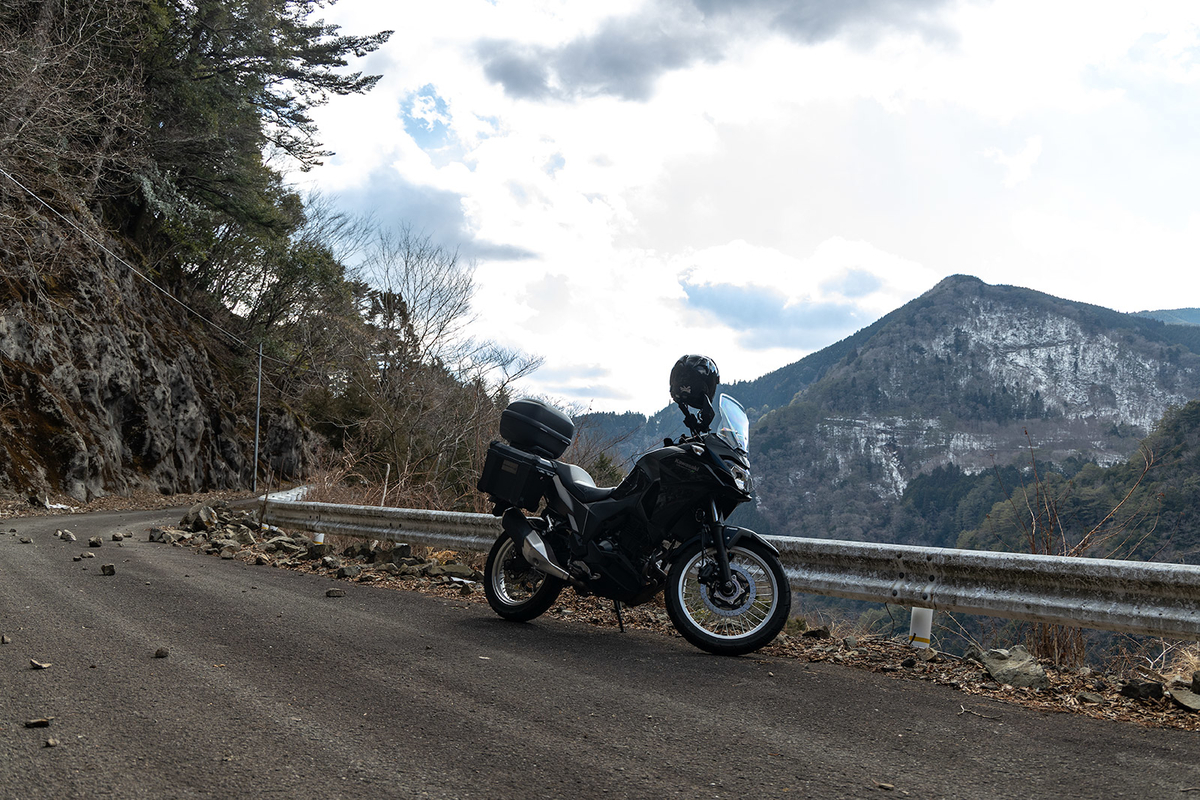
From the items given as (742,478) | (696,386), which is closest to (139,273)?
(696,386)

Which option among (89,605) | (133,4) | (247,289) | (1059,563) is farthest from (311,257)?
(1059,563)

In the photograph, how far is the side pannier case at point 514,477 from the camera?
19.7 feet

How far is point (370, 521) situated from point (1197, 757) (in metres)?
8.09

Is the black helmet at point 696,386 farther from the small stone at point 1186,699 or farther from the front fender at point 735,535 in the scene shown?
the small stone at point 1186,699

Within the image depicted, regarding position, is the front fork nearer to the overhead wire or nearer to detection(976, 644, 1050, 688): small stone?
detection(976, 644, 1050, 688): small stone

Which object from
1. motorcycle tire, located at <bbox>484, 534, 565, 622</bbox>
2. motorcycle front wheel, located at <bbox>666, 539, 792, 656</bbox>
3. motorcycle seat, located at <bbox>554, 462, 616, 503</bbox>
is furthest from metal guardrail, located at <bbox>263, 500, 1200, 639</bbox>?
motorcycle tire, located at <bbox>484, 534, 565, 622</bbox>

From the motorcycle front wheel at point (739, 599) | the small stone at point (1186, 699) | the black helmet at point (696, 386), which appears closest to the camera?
the small stone at point (1186, 699)

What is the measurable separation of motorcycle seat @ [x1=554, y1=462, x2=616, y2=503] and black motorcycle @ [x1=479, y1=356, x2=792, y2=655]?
0.03 feet

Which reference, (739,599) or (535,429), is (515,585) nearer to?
(535,429)

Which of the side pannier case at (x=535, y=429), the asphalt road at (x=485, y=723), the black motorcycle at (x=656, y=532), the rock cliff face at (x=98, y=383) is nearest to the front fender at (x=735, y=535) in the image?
the black motorcycle at (x=656, y=532)

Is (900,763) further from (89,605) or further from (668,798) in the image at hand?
(89,605)

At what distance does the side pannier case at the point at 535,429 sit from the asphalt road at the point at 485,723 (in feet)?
4.57

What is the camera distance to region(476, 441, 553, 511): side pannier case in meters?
6.02

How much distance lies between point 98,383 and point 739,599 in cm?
2213
